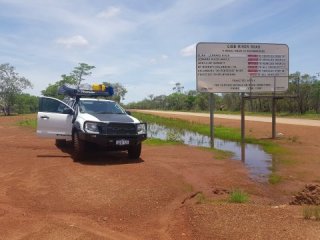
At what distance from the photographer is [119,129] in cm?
1043

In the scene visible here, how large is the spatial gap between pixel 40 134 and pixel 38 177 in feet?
12.5

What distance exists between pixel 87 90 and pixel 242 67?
281 inches

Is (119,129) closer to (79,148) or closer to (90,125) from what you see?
(90,125)

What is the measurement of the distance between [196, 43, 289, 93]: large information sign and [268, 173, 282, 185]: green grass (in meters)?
7.13

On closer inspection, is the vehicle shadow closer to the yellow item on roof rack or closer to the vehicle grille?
the vehicle grille

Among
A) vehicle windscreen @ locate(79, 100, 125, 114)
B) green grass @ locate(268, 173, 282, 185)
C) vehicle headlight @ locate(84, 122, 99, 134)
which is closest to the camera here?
green grass @ locate(268, 173, 282, 185)

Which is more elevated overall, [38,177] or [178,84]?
[178,84]

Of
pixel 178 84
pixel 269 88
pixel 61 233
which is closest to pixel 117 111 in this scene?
pixel 61 233

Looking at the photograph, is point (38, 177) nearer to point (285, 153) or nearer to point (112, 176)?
point (112, 176)

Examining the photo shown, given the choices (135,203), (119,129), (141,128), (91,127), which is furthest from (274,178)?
(91,127)

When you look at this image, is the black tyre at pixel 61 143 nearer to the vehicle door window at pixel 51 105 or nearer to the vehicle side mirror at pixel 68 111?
the vehicle door window at pixel 51 105

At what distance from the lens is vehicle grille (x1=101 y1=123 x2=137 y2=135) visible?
10.3 metres

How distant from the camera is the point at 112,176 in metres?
8.48

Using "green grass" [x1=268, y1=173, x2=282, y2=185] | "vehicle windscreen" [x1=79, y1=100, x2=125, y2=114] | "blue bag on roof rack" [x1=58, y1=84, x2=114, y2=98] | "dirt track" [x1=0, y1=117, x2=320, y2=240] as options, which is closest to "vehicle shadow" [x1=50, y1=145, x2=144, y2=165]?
"dirt track" [x1=0, y1=117, x2=320, y2=240]
